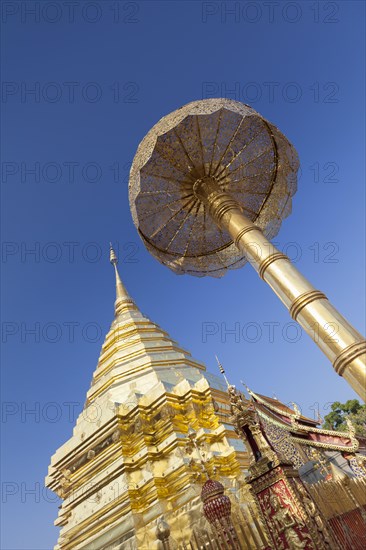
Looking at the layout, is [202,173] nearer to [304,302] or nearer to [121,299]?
[304,302]

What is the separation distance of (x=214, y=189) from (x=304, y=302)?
2897 mm

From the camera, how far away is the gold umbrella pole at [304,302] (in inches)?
149

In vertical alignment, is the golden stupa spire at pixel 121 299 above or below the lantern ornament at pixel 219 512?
above

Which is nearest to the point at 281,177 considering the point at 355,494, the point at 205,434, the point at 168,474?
the point at 355,494

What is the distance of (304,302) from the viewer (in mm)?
4406

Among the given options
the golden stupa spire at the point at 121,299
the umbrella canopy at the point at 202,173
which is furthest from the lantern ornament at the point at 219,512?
the golden stupa spire at the point at 121,299

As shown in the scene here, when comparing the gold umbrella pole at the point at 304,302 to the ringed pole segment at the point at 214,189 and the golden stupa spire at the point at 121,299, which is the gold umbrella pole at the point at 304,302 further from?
the golden stupa spire at the point at 121,299

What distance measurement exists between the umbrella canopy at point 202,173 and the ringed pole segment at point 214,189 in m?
0.02

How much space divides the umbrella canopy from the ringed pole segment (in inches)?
0.6

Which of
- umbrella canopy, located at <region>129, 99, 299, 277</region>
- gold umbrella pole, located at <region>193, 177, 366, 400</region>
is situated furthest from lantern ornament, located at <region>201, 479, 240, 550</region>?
umbrella canopy, located at <region>129, 99, 299, 277</region>

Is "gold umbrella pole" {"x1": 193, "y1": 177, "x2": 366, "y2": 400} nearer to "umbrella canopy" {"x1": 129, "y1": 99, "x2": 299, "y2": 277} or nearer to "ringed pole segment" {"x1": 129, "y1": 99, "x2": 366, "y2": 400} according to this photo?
"ringed pole segment" {"x1": 129, "y1": 99, "x2": 366, "y2": 400}

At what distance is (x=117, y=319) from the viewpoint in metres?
16.0

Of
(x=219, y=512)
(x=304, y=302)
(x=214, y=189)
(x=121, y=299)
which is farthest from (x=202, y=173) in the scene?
(x=121, y=299)

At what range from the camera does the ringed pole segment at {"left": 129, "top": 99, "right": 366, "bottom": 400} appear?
5746 mm
